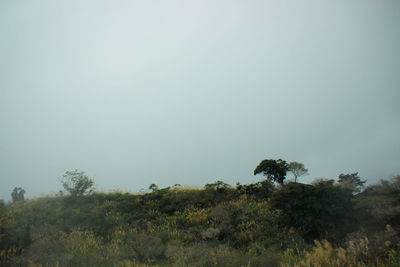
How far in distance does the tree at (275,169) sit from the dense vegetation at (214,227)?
166 centimetres

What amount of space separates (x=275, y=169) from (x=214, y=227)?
8.98 m

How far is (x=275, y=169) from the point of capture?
762 inches

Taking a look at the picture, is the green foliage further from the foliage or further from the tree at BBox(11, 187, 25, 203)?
the tree at BBox(11, 187, 25, 203)

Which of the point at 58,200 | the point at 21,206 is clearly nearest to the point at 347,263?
the point at 58,200

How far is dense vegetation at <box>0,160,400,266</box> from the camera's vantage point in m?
7.94

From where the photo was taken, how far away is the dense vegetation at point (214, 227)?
26.1 feet

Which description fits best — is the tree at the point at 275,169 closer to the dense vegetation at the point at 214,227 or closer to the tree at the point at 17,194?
the dense vegetation at the point at 214,227

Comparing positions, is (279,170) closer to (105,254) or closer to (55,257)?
(105,254)

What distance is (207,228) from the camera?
1267 cm

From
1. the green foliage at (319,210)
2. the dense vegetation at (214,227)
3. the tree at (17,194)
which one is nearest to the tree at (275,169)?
the dense vegetation at (214,227)

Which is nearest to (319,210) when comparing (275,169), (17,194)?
(275,169)

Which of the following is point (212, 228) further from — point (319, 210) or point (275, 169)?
point (275, 169)

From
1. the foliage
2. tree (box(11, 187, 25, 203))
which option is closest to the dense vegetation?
the foliage

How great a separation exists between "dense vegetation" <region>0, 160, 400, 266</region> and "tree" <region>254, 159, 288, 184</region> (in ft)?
5.46
